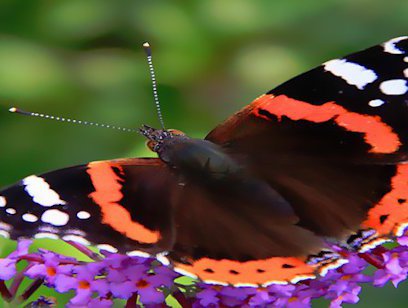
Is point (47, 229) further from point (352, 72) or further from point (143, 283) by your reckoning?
point (352, 72)

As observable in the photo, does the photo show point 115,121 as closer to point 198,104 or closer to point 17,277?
point 198,104

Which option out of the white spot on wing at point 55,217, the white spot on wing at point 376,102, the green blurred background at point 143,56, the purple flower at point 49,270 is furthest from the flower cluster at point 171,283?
the green blurred background at point 143,56

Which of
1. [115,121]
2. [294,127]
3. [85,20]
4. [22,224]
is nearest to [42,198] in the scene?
[22,224]

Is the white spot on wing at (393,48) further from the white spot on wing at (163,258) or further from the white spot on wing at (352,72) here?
the white spot on wing at (163,258)

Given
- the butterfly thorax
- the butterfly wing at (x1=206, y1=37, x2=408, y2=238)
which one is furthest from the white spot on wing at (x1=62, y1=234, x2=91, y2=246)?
the butterfly wing at (x1=206, y1=37, x2=408, y2=238)

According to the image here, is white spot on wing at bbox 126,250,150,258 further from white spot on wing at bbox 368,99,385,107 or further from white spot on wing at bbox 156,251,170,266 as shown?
white spot on wing at bbox 368,99,385,107
